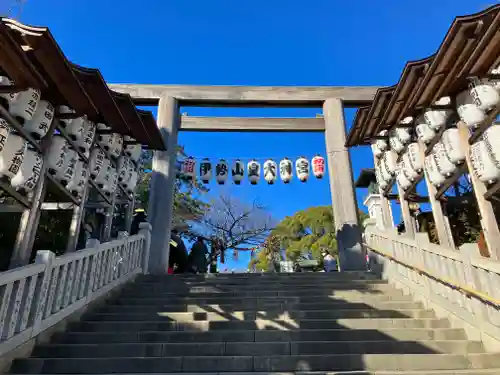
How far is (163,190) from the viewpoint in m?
10.2

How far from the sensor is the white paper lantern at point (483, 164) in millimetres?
4715

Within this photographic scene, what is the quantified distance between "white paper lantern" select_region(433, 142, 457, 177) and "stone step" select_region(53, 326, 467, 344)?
8.98 feet

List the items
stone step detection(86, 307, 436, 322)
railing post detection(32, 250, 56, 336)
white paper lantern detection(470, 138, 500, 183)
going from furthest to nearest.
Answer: stone step detection(86, 307, 436, 322) < white paper lantern detection(470, 138, 500, 183) < railing post detection(32, 250, 56, 336)

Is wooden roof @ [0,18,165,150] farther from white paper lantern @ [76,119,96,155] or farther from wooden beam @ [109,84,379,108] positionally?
wooden beam @ [109,84,379,108]

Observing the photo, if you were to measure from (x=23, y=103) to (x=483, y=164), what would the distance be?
Result: 6522 mm

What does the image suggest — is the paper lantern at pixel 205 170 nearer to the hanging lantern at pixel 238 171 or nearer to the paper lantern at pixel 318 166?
the hanging lantern at pixel 238 171

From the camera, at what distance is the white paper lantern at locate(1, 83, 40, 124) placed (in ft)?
14.7

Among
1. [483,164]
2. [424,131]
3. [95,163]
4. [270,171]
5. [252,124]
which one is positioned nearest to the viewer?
[483,164]

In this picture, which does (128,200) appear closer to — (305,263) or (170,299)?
(170,299)

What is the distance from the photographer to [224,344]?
4332mm

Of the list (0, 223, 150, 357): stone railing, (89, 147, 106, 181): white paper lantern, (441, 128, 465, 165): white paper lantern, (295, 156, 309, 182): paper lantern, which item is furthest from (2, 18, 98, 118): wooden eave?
(295, 156, 309, 182): paper lantern

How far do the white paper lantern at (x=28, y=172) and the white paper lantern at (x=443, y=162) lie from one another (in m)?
6.67

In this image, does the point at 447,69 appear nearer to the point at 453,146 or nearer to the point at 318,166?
the point at 453,146

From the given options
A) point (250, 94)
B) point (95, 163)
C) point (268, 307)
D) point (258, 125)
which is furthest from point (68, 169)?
point (258, 125)
